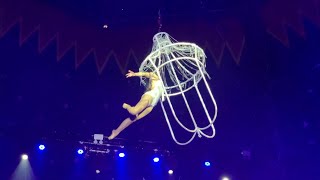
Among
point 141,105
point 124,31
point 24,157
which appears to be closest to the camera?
point 141,105

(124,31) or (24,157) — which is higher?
(124,31)

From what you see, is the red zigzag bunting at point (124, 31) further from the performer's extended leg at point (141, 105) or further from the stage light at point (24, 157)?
the performer's extended leg at point (141, 105)

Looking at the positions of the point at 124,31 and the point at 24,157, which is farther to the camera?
the point at 24,157

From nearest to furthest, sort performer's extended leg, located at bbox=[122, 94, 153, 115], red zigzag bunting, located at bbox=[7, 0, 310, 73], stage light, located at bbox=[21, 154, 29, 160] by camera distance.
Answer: performer's extended leg, located at bbox=[122, 94, 153, 115] < red zigzag bunting, located at bbox=[7, 0, 310, 73] < stage light, located at bbox=[21, 154, 29, 160]

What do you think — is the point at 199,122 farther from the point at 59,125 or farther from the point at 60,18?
the point at 60,18

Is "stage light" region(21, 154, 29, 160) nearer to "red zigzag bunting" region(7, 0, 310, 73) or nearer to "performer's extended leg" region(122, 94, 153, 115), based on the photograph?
"red zigzag bunting" region(7, 0, 310, 73)

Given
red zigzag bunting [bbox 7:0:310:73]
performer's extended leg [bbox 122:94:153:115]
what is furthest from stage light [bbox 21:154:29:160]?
performer's extended leg [bbox 122:94:153:115]

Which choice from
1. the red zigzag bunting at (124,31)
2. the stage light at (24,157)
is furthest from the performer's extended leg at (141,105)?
the stage light at (24,157)

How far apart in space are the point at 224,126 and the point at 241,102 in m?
0.76

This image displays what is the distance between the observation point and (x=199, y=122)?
10742 millimetres

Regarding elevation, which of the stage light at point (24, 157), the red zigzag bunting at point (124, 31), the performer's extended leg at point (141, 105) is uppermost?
the red zigzag bunting at point (124, 31)

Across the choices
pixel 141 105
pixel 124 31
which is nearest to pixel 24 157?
pixel 124 31

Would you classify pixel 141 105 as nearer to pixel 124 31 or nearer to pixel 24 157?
pixel 124 31

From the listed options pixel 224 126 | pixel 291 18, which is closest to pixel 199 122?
pixel 224 126
